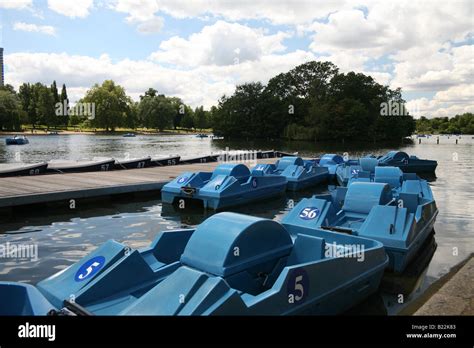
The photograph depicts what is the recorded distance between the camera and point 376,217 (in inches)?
320

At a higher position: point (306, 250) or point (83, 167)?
point (83, 167)

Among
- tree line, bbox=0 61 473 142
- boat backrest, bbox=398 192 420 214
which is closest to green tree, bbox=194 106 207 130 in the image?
tree line, bbox=0 61 473 142

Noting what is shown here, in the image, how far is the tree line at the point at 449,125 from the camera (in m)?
146

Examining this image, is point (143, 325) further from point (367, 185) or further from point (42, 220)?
point (42, 220)

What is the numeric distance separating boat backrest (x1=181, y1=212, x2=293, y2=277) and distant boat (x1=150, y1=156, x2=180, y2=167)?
63.4 ft

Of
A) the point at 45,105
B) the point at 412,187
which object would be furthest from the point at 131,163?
the point at 45,105

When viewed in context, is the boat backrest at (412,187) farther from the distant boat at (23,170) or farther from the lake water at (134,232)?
the distant boat at (23,170)

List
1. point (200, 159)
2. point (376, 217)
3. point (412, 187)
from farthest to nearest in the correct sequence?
point (200, 159)
point (412, 187)
point (376, 217)

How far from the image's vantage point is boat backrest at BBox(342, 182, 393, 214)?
30.0 feet

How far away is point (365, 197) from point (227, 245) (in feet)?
18.0

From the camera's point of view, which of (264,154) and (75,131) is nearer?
(264,154)

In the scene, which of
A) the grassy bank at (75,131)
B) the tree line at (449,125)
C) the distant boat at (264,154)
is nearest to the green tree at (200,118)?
the grassy bank at (75,131)

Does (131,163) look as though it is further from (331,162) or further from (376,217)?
(376,217)

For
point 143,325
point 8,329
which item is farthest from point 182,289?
point 8,329
